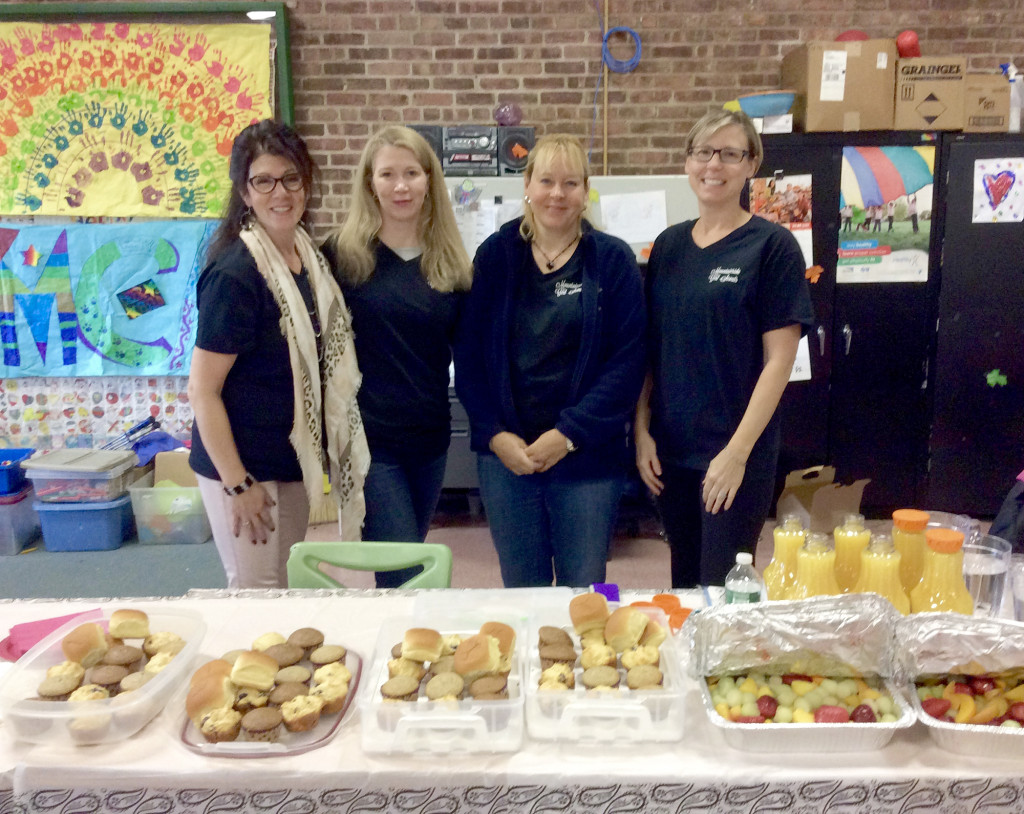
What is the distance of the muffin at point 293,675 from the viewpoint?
104 cm

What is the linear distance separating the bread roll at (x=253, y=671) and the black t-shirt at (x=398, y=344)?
78 centimetres

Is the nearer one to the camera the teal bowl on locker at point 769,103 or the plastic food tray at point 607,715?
the plastic food tray at point 607,715

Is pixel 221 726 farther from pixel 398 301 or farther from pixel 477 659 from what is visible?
pixel 398 301

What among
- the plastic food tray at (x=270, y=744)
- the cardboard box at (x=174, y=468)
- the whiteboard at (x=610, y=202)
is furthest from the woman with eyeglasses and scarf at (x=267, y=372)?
the cardboard box at (x=174, y=468)

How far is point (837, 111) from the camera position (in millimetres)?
3170

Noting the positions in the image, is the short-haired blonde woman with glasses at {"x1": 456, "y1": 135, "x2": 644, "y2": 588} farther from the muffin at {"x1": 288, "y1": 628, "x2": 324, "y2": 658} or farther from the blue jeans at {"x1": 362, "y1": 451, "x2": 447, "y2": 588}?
the muffin at {"x1": 288, "y1": 628, "x2": 324, "y2": 658}

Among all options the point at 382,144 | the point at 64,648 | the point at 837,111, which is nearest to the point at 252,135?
the point at 382,144

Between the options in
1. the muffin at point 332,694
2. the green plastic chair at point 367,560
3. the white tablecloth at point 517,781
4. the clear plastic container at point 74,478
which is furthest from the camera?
the clear plastic container at point 74,478

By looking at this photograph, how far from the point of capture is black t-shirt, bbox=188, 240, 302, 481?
1540 mm

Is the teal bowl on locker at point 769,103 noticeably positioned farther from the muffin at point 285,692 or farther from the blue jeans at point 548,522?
the muffin at point 285,692

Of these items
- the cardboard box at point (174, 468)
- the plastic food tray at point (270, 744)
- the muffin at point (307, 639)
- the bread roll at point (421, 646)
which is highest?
the bread roll at point (421, 646)

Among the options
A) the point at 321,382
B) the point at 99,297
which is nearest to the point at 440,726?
the point at 321,382

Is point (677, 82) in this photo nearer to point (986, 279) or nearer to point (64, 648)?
point (986, 279)

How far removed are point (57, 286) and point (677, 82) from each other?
308 cm
